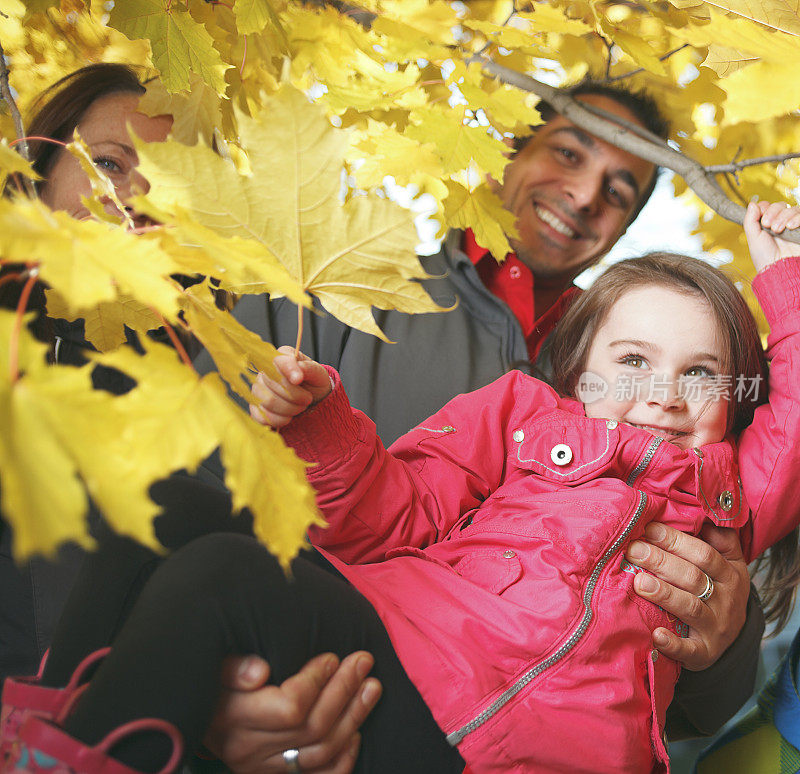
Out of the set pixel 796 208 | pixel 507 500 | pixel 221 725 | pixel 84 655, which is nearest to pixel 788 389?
pixel 796 208

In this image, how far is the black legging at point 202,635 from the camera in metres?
0.66

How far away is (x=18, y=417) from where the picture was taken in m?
0.36

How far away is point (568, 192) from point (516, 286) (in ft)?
0.82

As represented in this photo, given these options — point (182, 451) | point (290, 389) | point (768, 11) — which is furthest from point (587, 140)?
point (182, 451)

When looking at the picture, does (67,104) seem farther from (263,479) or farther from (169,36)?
(263,479)

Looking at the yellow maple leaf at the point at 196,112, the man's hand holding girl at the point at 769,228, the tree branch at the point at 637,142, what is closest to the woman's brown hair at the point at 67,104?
the yellow maple leaf at the point at 196,112

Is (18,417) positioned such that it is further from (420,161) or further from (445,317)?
(445,317)

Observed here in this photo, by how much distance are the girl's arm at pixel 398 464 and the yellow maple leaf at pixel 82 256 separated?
0.45 metres

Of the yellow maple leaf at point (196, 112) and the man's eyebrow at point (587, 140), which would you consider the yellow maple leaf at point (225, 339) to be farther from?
the man's eyebrow at point (587, 140)

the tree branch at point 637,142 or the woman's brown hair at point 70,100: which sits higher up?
the tree branch at point 637,142

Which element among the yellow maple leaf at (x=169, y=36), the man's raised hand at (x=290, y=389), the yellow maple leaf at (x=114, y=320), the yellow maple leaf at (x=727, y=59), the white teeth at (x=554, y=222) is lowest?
the man's raised hand at (x=290, y=389)

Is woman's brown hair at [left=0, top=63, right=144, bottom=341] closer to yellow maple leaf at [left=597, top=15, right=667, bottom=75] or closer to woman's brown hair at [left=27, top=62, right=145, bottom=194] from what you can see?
woman's brown hair at [left=27, top=62, right=145, bottom=194]

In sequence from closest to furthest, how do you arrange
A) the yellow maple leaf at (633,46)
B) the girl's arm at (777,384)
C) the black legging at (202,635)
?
the black legging at (202,635)
the yellow maple leaf at (633,46)
the girl's arm at (777,384)

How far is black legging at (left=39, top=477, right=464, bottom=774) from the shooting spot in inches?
26.1
